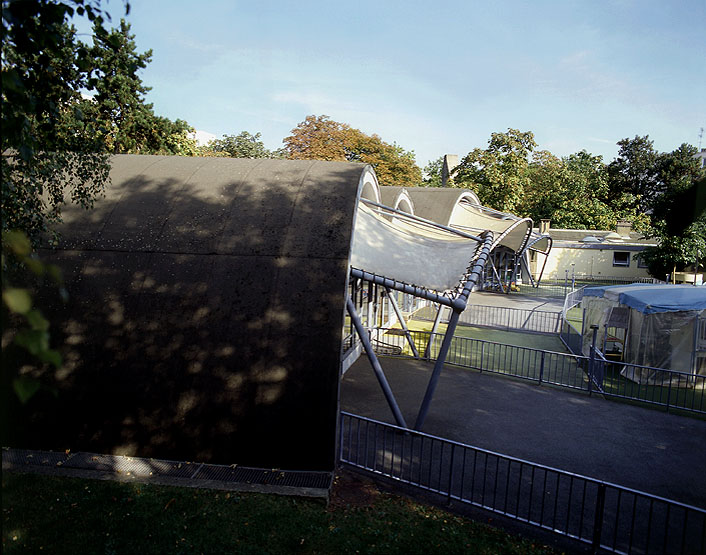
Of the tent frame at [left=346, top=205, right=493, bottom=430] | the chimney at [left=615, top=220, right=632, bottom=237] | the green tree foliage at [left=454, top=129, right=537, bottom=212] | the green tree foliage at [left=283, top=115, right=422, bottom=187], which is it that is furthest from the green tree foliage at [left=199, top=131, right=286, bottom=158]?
the tent frame at [left=346, top=205, right=493, bottom=430]

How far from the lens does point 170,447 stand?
8.60 metres

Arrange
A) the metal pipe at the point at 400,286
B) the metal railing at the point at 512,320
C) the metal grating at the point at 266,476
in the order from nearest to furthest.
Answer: the metal grating at the point at 266,476
the metal pipe at the point at 400,286
the metal railing at the point at 512,320

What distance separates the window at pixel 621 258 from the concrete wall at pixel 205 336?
45203 millimetres

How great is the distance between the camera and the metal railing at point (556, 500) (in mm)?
6879

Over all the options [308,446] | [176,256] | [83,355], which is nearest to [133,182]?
[176,256]

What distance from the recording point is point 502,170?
45.3 meters

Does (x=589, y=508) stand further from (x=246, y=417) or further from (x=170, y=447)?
(x=170, y=447)

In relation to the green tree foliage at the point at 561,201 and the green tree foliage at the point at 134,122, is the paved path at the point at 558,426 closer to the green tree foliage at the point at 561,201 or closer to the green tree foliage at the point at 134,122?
the green tree foliage at the point at 134,122

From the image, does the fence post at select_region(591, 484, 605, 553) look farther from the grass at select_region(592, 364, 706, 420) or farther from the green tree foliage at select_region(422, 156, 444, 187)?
the green tree foliage at select_region(422, 156, 444, 187)

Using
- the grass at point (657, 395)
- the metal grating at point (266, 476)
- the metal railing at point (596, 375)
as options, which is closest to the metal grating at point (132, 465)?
the metal grating at point (266, 476)

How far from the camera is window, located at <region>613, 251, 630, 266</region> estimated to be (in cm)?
4788

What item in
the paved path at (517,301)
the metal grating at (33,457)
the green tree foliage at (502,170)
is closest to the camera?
the metal grating at (33,457)

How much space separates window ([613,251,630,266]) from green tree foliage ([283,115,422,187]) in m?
20.7

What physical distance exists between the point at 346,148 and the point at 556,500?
47.2 metres
